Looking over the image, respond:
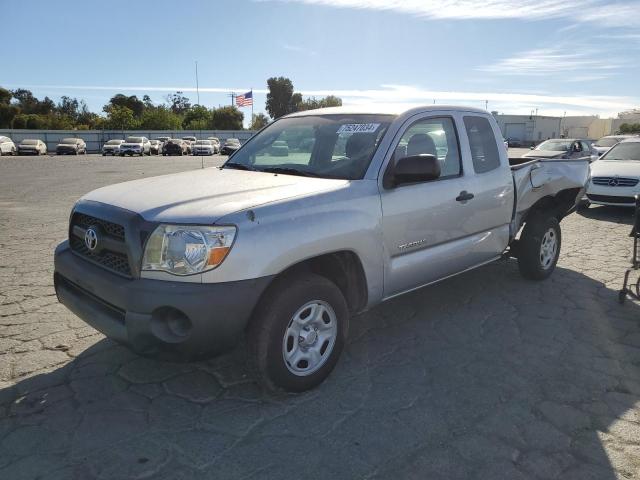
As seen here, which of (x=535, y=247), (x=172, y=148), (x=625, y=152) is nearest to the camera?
(x=535, y=247)

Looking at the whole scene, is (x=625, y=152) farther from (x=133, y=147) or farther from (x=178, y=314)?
(x=133, y=147)

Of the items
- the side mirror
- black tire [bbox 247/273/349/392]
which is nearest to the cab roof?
the side mirror

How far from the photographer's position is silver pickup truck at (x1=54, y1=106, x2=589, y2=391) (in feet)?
8.96

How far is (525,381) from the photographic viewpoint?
3416mm

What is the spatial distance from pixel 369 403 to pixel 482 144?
2.68 meters

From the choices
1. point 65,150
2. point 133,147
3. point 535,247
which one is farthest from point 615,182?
point 65,150

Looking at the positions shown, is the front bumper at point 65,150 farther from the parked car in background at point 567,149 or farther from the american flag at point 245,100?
the parked car in background at point 567,149

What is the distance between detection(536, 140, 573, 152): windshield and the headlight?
15326 millimetres

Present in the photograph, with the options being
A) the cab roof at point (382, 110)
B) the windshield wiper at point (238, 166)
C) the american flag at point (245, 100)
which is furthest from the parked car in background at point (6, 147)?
the cab roof at point (382, 110)

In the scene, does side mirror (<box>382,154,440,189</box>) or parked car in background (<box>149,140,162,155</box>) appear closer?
side mirror (<box>382,154,440,189</box>)

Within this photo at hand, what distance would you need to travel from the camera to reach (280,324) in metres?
2.94

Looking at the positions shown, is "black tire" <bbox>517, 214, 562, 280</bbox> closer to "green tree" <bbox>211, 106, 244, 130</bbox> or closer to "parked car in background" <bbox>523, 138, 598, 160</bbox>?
"parked car in background" <bbox>523, 138, 598, 160</bbox>

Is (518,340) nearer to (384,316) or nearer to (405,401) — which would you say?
(384,316)

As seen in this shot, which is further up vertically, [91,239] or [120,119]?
[120,119]
